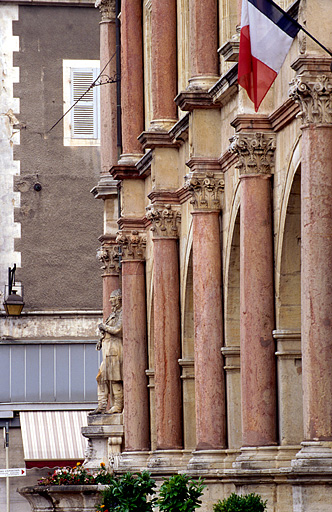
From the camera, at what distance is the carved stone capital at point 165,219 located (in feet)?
102

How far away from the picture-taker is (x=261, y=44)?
21.5 m

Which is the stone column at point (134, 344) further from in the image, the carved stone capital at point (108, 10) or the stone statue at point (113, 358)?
the carved stone capital at point (108, 10)

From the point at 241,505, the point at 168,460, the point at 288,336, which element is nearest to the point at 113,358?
the point at 168,460

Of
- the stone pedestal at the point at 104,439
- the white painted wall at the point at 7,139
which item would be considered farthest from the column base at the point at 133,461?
the white painted wall at the point at 7,139

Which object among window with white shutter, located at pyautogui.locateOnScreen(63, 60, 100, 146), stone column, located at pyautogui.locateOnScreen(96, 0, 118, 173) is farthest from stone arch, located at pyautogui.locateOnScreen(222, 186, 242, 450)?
window with white shutter, located at pyautogui.locateOnScreen(63, 60, 100, 146)

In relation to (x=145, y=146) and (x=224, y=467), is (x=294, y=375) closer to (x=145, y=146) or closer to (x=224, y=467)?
(x=224, y=467)

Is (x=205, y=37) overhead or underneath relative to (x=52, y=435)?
overhead

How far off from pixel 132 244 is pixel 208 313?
24.5 ft

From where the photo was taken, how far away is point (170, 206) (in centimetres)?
3114

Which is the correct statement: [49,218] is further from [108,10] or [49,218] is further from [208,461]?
[208,461]

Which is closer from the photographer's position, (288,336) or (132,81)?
(288,336)

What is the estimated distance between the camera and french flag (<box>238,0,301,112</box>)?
831 inches

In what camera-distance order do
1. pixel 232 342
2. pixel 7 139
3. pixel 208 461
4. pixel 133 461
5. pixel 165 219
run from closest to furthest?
pixel 208 461, pixel 232 342, pixel 165 219, pixel 133 461, pixel 7 139

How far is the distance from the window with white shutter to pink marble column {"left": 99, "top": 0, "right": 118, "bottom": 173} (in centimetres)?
847
